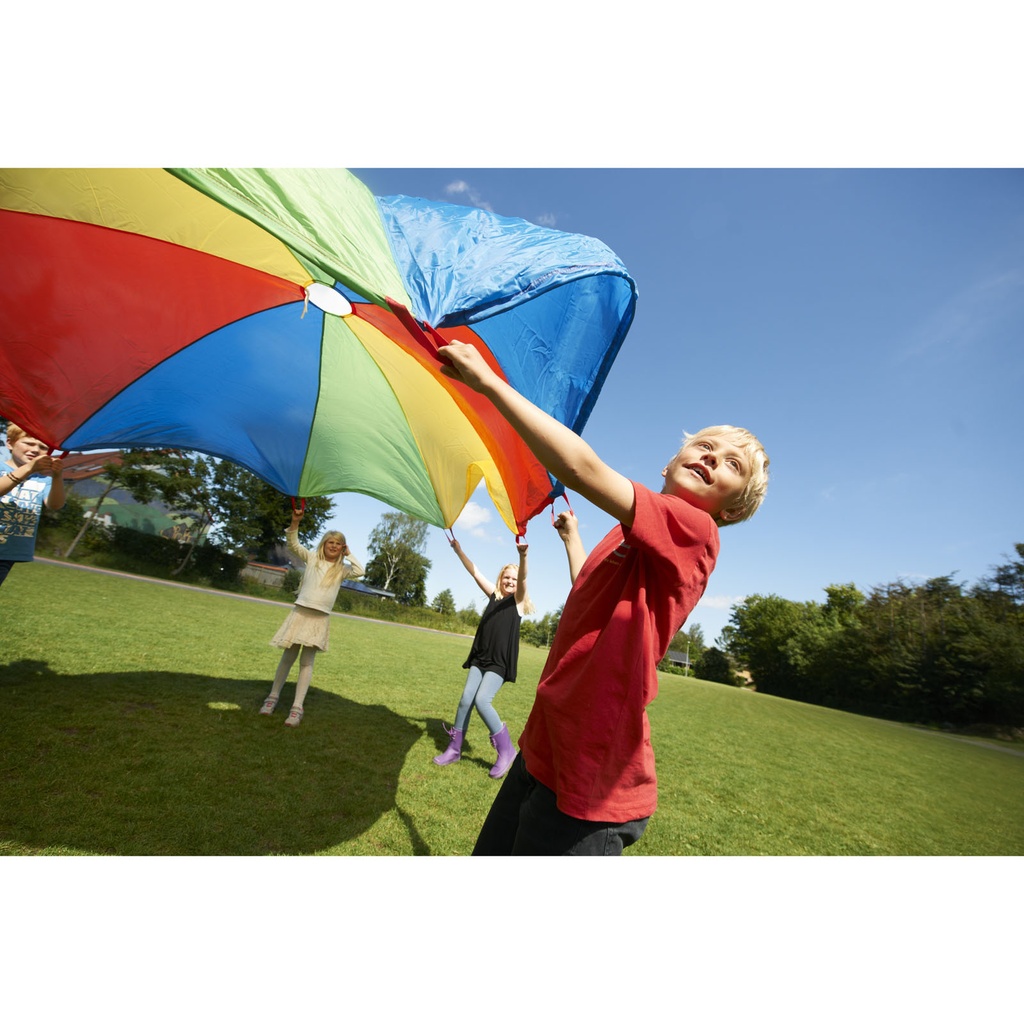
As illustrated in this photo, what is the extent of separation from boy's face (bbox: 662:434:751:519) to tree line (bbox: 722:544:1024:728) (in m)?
42.7

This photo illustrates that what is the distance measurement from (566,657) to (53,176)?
11.6 feet

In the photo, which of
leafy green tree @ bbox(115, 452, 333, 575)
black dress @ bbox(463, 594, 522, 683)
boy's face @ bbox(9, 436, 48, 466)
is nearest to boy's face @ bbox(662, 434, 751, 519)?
black dress @ bbox(463, 594, 522, 683)

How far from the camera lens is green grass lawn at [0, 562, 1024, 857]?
3094 mm

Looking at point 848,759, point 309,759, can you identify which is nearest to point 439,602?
point 848,759

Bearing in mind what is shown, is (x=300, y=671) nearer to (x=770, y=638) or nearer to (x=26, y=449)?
(x=26, y=449)

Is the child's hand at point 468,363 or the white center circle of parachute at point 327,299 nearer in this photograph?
the child's hand at point 468,363

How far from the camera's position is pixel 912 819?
648 centimetres

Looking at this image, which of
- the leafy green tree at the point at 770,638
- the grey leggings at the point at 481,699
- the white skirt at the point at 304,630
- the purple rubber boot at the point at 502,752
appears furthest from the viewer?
the leafy green tree at the point at 770,638

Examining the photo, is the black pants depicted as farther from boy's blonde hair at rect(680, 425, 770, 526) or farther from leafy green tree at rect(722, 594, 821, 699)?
leafy green tree at rect(722, 594, 821, 699)

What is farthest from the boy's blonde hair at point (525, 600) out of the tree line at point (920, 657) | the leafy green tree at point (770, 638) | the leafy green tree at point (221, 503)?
the leafy green tree at point (770, 638)

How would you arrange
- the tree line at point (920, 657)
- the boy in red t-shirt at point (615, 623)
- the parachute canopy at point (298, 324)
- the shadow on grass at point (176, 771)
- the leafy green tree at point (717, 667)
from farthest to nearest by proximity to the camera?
the leafy green tree at point (717, 667) < the tree line at point (920, 657) < the shadow on grass at point (176, 771) < the parachute canopy at point (298, 324) < the boy in red t-shirt at point (615, 623)

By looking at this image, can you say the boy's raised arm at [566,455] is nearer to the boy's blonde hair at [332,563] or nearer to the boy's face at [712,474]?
the boy's face at [712,474]

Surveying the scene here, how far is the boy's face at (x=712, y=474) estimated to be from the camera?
1.56 metres

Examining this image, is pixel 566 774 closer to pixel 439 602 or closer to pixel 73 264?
pixel 73 264
